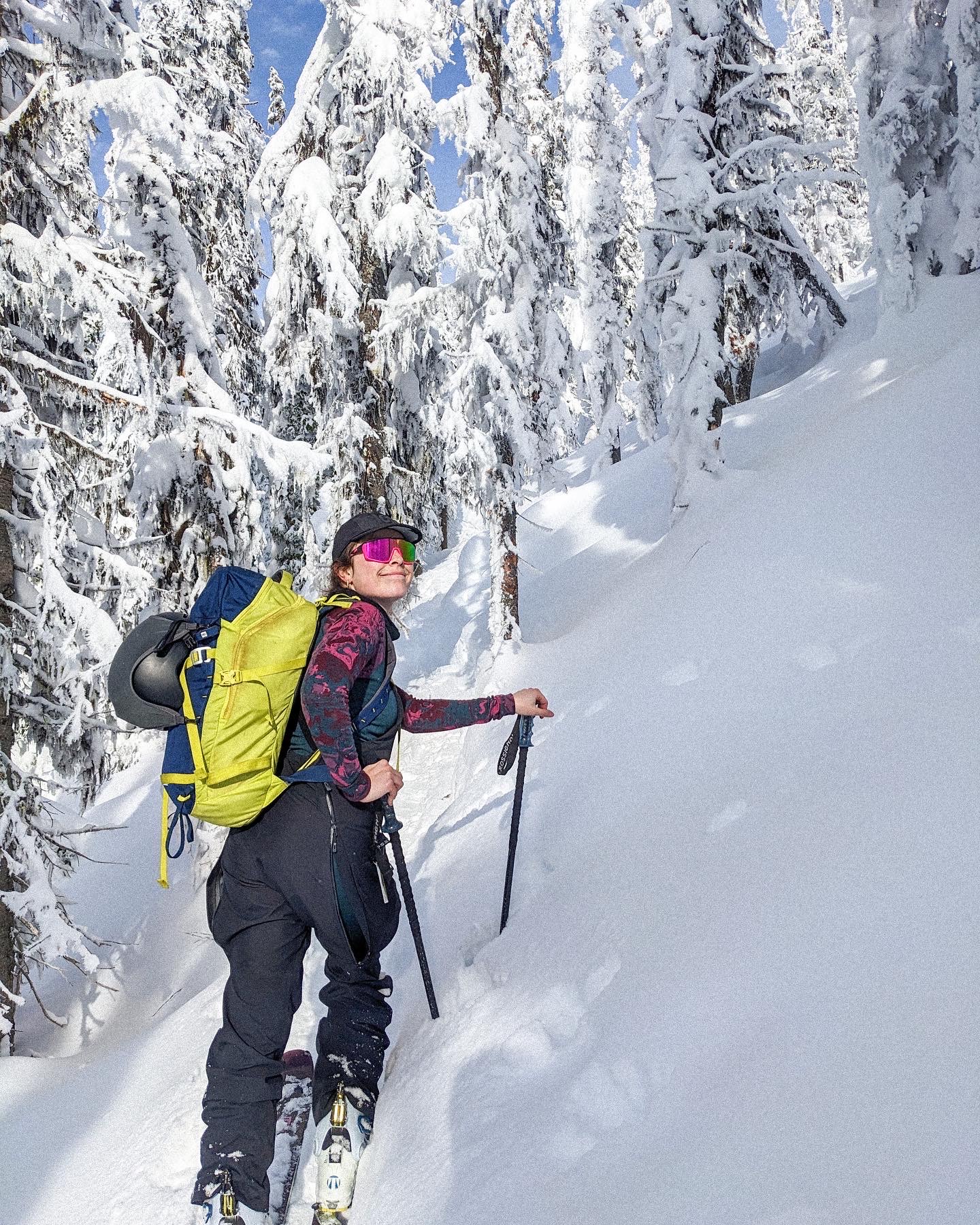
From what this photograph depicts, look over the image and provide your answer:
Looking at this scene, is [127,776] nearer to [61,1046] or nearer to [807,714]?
[61,1046]

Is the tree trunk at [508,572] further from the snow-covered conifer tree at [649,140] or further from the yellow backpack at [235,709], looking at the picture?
the yellow backpack at [235,709]

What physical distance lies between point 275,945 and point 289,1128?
1.14 m

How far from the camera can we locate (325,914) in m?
3.09

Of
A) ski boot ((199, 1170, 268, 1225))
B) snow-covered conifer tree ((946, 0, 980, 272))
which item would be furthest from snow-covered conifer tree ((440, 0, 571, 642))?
ski boot ((199, 1170, 268, 1225))

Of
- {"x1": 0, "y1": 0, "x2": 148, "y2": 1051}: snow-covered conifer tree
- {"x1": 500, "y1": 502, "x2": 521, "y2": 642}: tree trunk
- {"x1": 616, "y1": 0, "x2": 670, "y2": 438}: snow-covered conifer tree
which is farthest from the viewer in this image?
{"x1": 500, "y1": 502, "x2": 521, "y2": 642}: tree trunk

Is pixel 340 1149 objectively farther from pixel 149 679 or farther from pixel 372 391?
pixel 372 391

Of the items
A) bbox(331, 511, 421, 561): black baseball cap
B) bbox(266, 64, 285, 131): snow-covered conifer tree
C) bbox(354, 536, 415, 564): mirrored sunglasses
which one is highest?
bbox(266, 64, 285, 131): snow-covered conifer tree

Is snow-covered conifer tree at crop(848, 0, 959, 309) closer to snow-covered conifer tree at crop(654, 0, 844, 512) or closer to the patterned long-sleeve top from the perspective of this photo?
snow-covered conifer tree at crop(654, 0, 844, 512)

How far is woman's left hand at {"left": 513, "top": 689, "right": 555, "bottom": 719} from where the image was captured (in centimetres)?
383

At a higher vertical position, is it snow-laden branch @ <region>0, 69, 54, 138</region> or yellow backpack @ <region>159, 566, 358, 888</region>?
snow-laden branch @ <region>0, 69, 54, 138</region>

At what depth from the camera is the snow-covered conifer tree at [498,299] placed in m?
13.2

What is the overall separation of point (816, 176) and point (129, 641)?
12.5 meters

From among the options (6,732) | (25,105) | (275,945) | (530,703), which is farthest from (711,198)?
(275,945)

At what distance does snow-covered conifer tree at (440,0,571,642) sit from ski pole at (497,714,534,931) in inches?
369
